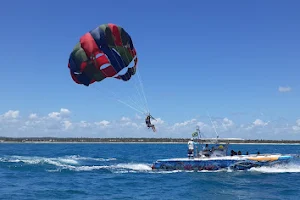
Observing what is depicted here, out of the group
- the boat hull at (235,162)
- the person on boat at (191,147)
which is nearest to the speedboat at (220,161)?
the boat hull at (235,162)

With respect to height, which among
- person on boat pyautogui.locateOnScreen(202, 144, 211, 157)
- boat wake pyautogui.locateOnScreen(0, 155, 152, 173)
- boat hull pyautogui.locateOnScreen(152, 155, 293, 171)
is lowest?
boat wake pyautogui.locateOnScreen(0, 155, 152, 173)

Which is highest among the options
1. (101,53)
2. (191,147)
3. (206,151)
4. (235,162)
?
(101,53)

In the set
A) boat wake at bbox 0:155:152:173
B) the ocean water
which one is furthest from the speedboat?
boat wake at bbox 0:155:152:173

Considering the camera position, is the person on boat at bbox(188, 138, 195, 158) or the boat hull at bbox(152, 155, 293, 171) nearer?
the boat hull at bbox(152, 155, 293, 171)

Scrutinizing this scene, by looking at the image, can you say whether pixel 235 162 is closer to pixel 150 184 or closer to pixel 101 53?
pixel 150 184

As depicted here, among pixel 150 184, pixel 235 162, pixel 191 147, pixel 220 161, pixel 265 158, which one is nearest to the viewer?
pixel 150 184

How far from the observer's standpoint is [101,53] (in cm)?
2361

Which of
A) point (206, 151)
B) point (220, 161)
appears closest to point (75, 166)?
point (206, 151)

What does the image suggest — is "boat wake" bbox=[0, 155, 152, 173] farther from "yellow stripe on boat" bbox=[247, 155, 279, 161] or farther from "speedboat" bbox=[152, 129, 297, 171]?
"yellow stripe on boat" bbox=[247, 155, 279, 161]

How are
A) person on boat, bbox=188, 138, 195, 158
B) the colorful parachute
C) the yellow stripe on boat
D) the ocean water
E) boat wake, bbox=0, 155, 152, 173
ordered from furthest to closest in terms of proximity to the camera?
boat wake, bbox=0, 155, 152, 173
person on boat, bbox=188, 138, 195, 158
the yellow stripe on boat
the colorful parachute
the ocean water

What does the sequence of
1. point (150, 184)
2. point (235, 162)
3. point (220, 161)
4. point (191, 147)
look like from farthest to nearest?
point (191, 147), point (220, 161), point (235, 162), point (150, 184)

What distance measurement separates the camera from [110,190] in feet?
68.0

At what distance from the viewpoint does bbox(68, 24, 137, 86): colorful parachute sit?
23062 mm

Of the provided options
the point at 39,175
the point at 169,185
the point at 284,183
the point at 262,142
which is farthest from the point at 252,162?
the point at 262,142
